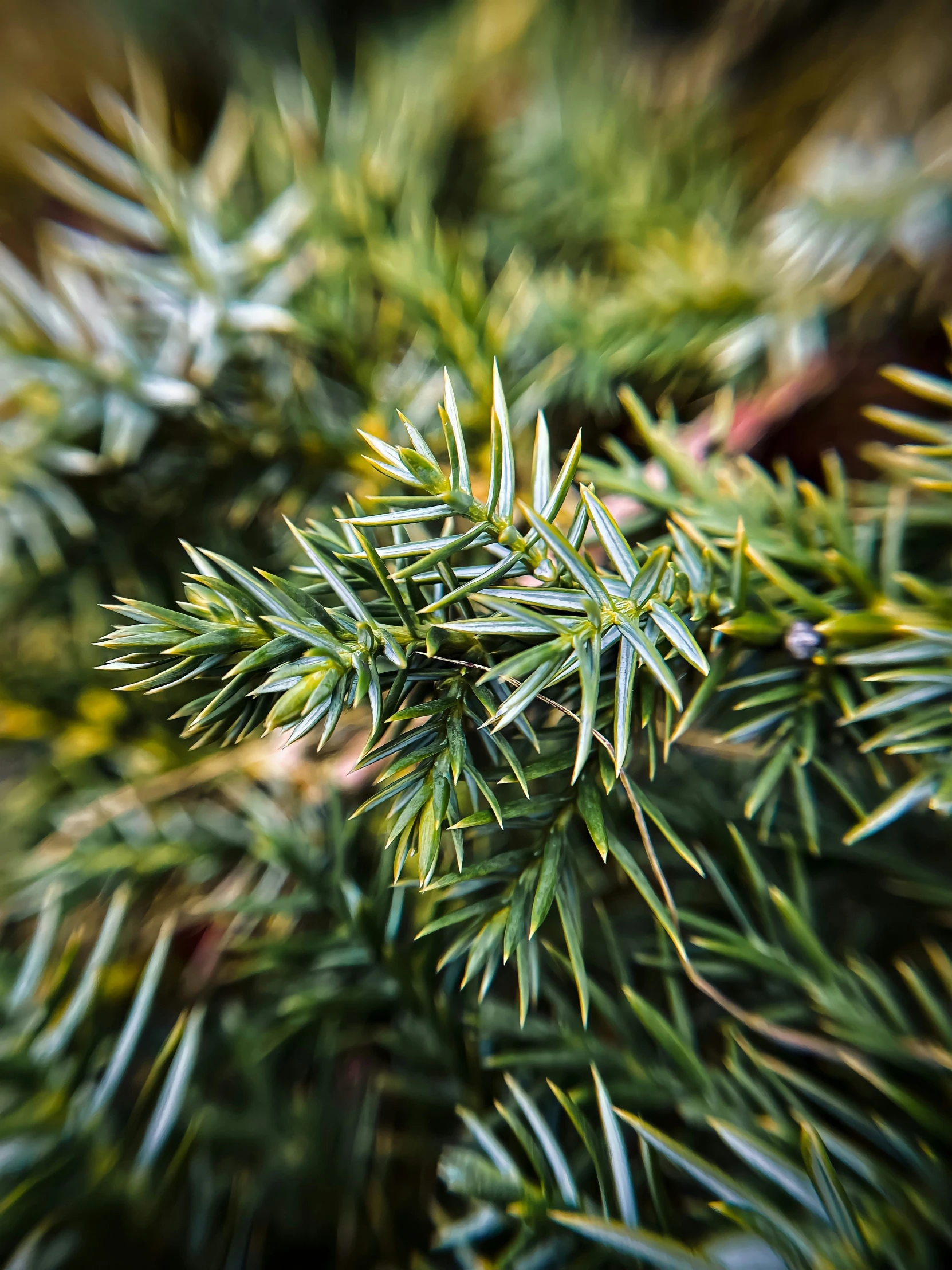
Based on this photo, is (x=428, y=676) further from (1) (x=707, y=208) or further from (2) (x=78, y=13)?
(2) (x=78, y=13)

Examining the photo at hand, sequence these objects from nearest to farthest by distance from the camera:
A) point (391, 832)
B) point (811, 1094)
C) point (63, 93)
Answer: point (391, 832) < point (811, 1094) < point (63, 93)

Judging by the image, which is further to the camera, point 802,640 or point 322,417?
point 322,417

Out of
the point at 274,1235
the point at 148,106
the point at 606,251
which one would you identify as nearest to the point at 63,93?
the point at 148,106

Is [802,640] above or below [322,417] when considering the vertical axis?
below
